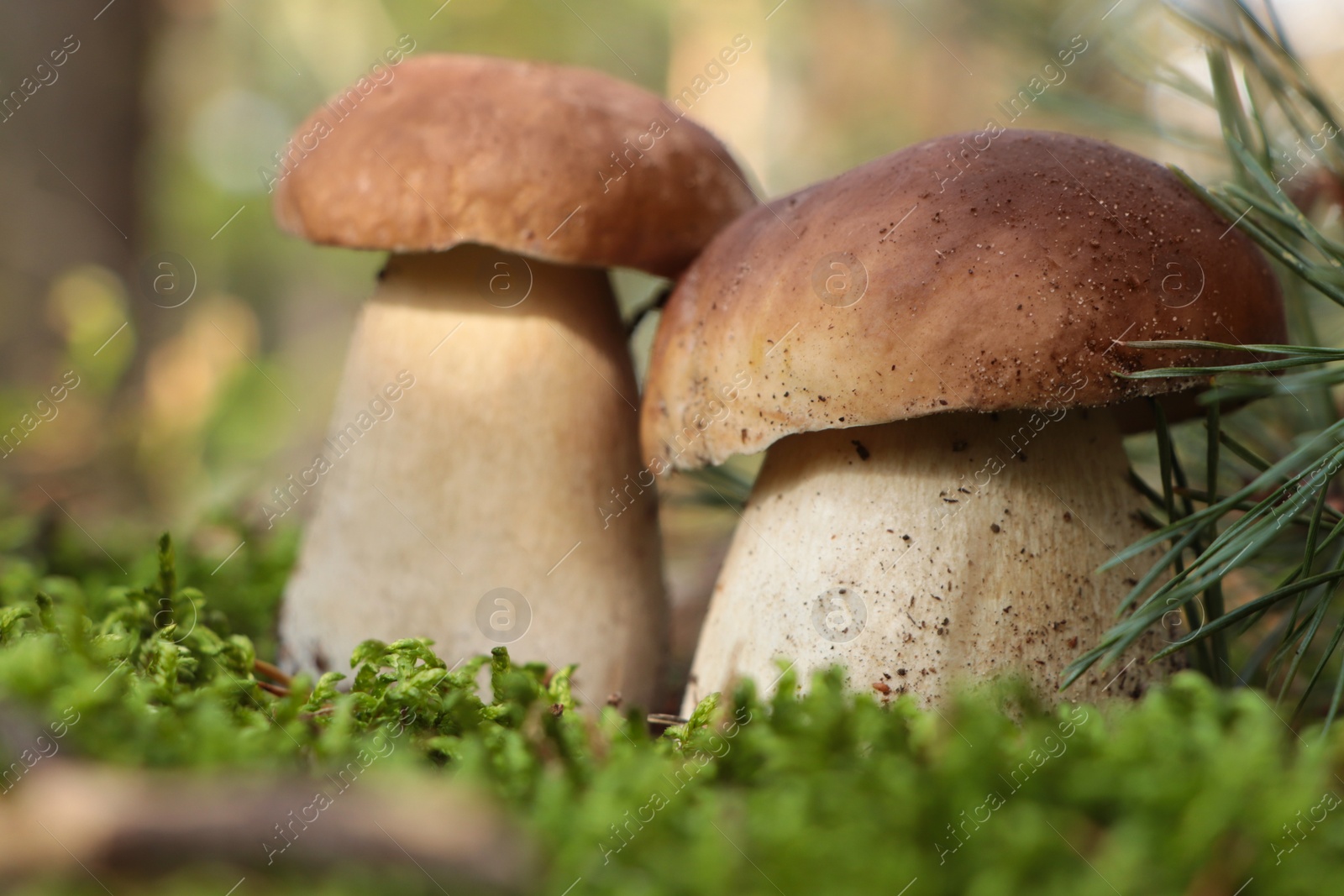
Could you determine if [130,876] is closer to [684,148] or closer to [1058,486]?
[1058,486]

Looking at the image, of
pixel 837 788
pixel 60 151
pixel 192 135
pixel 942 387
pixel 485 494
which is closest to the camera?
pixel 837 788

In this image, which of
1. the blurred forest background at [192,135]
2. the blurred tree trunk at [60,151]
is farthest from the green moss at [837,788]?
the blurred tree trunk at [60,151]

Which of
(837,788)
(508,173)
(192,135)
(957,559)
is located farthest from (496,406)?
(192,135)

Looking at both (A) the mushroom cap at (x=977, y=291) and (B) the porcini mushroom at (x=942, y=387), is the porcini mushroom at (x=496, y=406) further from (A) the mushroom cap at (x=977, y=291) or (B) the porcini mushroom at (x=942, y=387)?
(A) the mushroom cap at (x=977, y=291)

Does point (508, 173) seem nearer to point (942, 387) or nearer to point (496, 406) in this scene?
point (496, 406)

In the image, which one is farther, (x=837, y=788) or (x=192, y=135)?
(x=192, y=135)

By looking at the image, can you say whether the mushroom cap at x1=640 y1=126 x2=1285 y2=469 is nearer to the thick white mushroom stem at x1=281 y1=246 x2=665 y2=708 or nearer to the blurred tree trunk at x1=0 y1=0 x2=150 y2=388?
the thick white mushroom stem at x1=281 y1=246 x2=665 y2=708

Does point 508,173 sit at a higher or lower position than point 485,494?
higher
